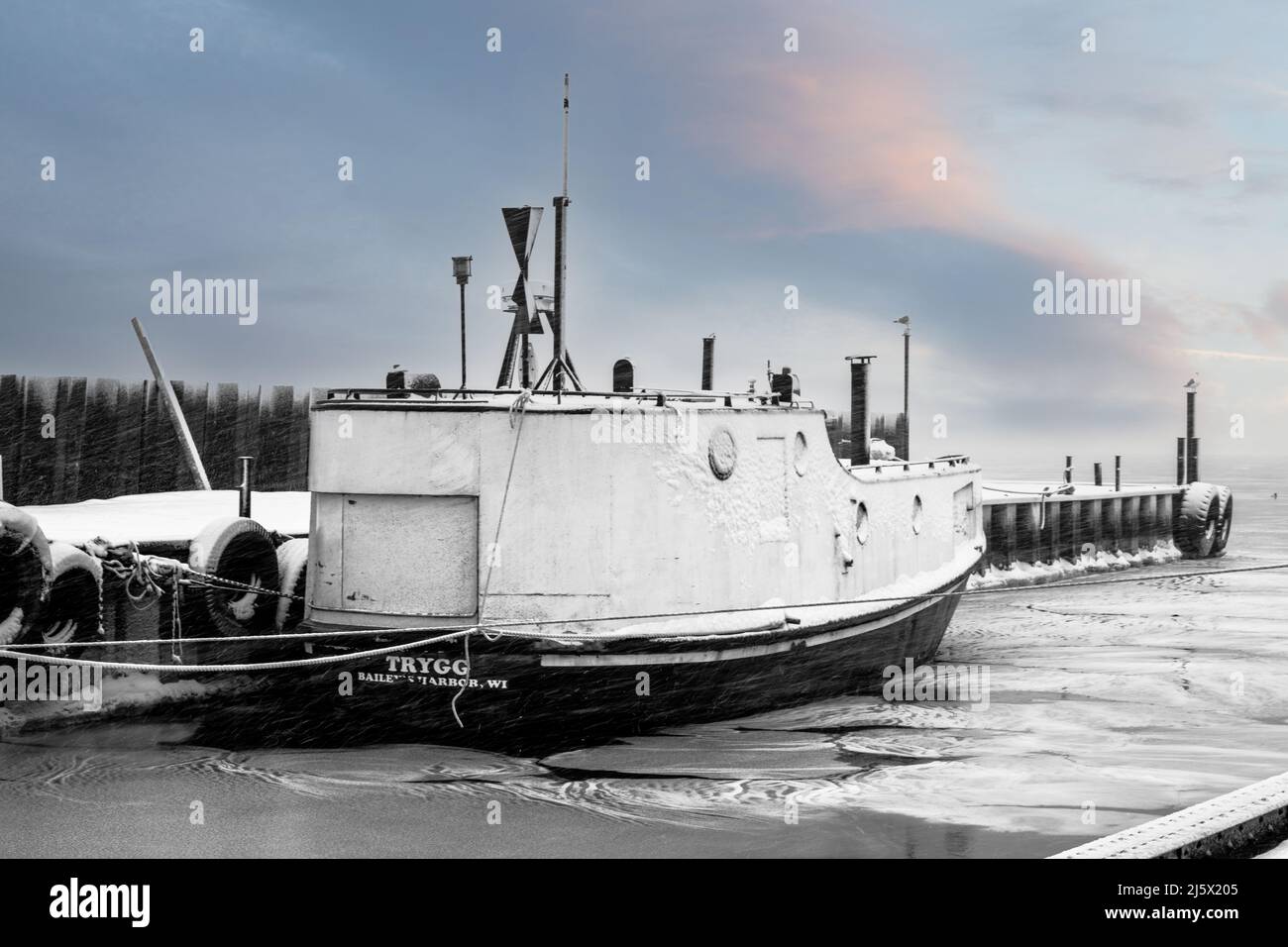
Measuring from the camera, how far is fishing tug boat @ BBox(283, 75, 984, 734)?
990 cm

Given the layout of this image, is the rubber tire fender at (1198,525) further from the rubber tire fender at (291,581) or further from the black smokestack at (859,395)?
the rubber tire fender at (291,581)

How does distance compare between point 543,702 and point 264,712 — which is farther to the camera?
point 264,712

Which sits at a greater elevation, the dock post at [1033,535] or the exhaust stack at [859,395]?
the exhaust stack at [859,395]

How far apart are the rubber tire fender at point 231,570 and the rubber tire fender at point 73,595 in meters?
0.90

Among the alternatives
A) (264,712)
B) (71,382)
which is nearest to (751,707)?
(264,712)

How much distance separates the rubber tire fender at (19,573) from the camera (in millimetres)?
10523

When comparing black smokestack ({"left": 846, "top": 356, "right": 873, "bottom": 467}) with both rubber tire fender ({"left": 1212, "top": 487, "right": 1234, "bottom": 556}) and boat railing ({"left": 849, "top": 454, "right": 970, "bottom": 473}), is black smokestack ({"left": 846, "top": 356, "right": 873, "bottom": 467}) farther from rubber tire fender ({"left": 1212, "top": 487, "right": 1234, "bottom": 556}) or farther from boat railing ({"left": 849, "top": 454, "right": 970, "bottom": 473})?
rubber tire fender ({"left": 1212, "top": 487, "right": 1234, "bottom": 556})

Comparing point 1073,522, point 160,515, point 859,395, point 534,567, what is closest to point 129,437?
point 160,515

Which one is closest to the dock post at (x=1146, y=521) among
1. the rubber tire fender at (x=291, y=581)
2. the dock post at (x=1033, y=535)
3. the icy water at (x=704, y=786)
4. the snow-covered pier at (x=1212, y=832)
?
the dock post at (x=1033, y=535)

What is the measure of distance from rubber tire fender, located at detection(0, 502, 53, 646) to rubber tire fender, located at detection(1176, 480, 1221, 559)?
30.1 metres
